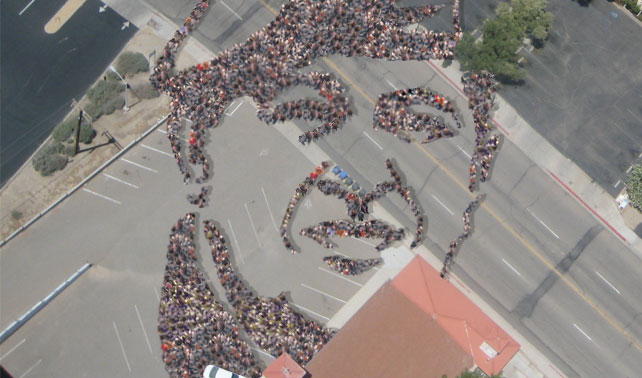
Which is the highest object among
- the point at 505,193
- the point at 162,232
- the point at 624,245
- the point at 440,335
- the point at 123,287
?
the point at 624,245

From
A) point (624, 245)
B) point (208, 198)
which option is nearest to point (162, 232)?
point (208, 198)

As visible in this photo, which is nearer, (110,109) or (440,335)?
(440,335)

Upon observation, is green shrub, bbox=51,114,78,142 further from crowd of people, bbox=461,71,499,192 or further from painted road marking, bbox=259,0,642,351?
crowd of people, bbox=461,71,499,192

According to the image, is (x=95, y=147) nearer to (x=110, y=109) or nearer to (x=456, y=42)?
(x=110, y=109)

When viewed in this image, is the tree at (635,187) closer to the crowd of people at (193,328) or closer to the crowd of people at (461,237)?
the crowd of people at (461,237)

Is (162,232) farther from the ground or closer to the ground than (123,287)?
farther from the ground

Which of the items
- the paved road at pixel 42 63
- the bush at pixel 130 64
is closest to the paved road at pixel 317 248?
the bush at pixel 130 64
